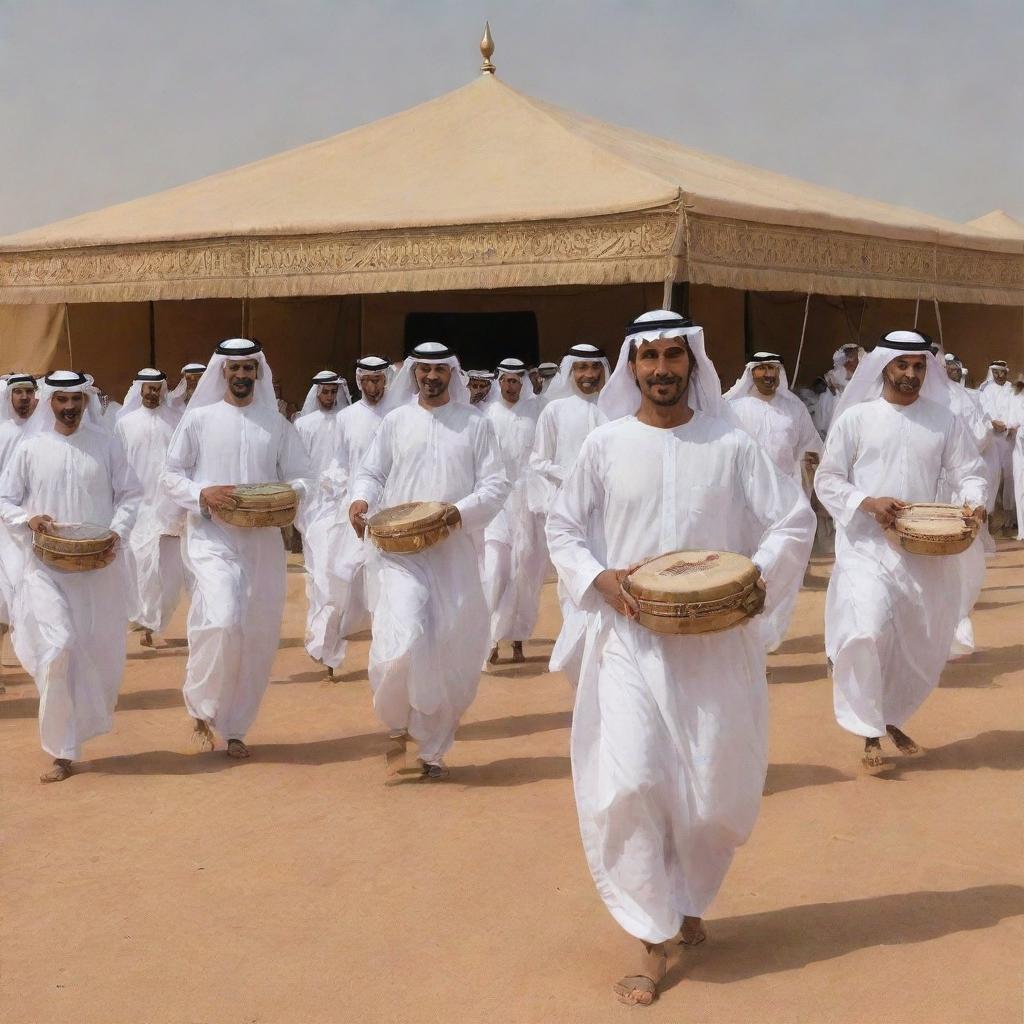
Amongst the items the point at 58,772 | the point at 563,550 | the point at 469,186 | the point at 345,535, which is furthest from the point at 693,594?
the point at 469,186

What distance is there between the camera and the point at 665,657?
13.5 ft

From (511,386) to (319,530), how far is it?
2.09m

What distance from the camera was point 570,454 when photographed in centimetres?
935

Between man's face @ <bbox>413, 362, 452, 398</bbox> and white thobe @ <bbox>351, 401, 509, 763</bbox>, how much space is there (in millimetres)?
77

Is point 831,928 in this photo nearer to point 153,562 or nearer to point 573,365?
point 573,365

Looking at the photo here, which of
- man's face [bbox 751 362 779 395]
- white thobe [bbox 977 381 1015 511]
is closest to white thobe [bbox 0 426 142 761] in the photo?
man's face [bbox 751 362 779 395]

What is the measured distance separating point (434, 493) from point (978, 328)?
13.1m

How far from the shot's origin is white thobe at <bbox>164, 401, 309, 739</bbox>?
6883mm

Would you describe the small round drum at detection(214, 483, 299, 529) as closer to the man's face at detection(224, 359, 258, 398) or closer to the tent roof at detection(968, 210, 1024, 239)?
the man's face at detection(224, 359, 258, 398)

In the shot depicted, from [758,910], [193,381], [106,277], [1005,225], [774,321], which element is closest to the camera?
[758,910]

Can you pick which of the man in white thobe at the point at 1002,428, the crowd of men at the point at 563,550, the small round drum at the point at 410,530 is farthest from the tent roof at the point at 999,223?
the small round drum at the point at 410,530

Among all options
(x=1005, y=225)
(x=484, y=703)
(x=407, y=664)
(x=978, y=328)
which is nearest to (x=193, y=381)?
(x=484, y=703)

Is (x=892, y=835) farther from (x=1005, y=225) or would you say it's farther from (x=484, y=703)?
(x=1005, y=225)

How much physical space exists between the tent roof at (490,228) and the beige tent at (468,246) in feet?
0.07
